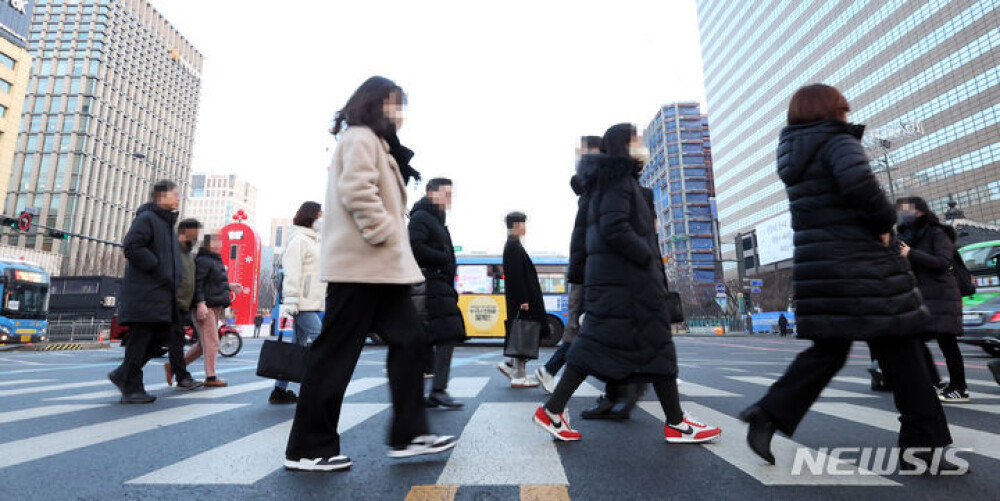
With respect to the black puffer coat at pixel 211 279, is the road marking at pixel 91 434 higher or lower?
lower

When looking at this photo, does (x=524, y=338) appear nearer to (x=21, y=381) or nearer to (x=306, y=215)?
(x=306, y=215)

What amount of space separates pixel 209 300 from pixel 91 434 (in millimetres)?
3012

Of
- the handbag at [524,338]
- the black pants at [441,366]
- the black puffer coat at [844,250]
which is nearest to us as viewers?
the black puffer coat at [844,250]

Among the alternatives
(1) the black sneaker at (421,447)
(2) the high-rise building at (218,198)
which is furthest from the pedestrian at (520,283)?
(2) the high-rise building at (218,198)

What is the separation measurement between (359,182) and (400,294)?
1.91 ft

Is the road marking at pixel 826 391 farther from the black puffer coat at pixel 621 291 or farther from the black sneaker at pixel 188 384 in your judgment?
the black sneaker at pixel 188 384

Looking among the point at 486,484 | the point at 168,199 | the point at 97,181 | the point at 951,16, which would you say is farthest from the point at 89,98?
the point at 951,16

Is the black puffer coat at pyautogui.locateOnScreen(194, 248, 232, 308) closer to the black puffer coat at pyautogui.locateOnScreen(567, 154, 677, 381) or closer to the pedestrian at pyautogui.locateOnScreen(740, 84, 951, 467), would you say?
the black puffer coat at pyautogui.locateOnScreen(567, 154, 677, 381)

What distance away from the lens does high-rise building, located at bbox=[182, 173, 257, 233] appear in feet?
405

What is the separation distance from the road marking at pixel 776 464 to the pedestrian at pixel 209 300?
4992 millimetres

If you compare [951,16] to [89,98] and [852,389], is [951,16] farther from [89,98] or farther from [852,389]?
[89,98]

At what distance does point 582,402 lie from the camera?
165 inches

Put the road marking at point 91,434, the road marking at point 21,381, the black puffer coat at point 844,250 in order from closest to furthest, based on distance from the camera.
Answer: the black puffer coat at point 844,250 < the road marking at point 91,434 < the road marking at point 21,381

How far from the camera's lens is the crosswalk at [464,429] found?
1.98 metres
